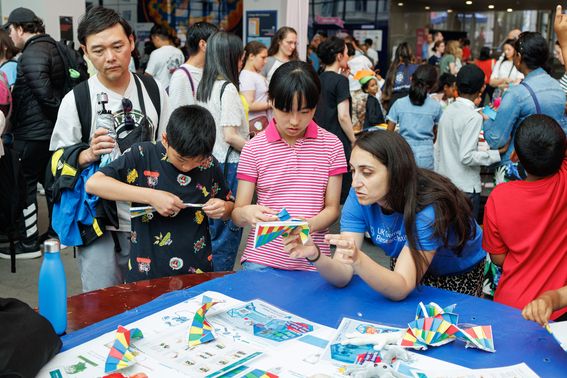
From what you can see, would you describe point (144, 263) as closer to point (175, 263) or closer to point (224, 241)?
point (175, 263)

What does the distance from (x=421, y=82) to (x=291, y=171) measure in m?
2.51

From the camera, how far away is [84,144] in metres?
2.42

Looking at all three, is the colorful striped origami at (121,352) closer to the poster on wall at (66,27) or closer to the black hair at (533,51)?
the black hair at (533,51)

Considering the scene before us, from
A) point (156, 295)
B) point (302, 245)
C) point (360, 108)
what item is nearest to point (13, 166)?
point (156, 295)

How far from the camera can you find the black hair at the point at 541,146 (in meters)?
2.30

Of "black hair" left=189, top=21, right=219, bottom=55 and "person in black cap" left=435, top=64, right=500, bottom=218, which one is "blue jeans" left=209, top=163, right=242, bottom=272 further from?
"person in black cap" left=435, top=64, right=500, bottom=218

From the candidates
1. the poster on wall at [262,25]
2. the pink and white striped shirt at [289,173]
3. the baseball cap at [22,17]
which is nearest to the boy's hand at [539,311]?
the pink and white striped shirt at [289,173]

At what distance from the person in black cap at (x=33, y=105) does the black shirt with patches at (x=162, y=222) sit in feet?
8.46

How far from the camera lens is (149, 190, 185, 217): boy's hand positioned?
84.1 inches

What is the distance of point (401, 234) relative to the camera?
208 cm

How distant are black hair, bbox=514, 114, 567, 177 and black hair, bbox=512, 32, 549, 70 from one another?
4.84 ft

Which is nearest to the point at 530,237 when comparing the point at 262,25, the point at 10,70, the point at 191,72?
the point at 191,72

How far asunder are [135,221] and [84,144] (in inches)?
15.3

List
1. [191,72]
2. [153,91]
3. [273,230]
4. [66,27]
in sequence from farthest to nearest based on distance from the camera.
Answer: [66,27] < [191,72] < [153,91] < [273,230]
